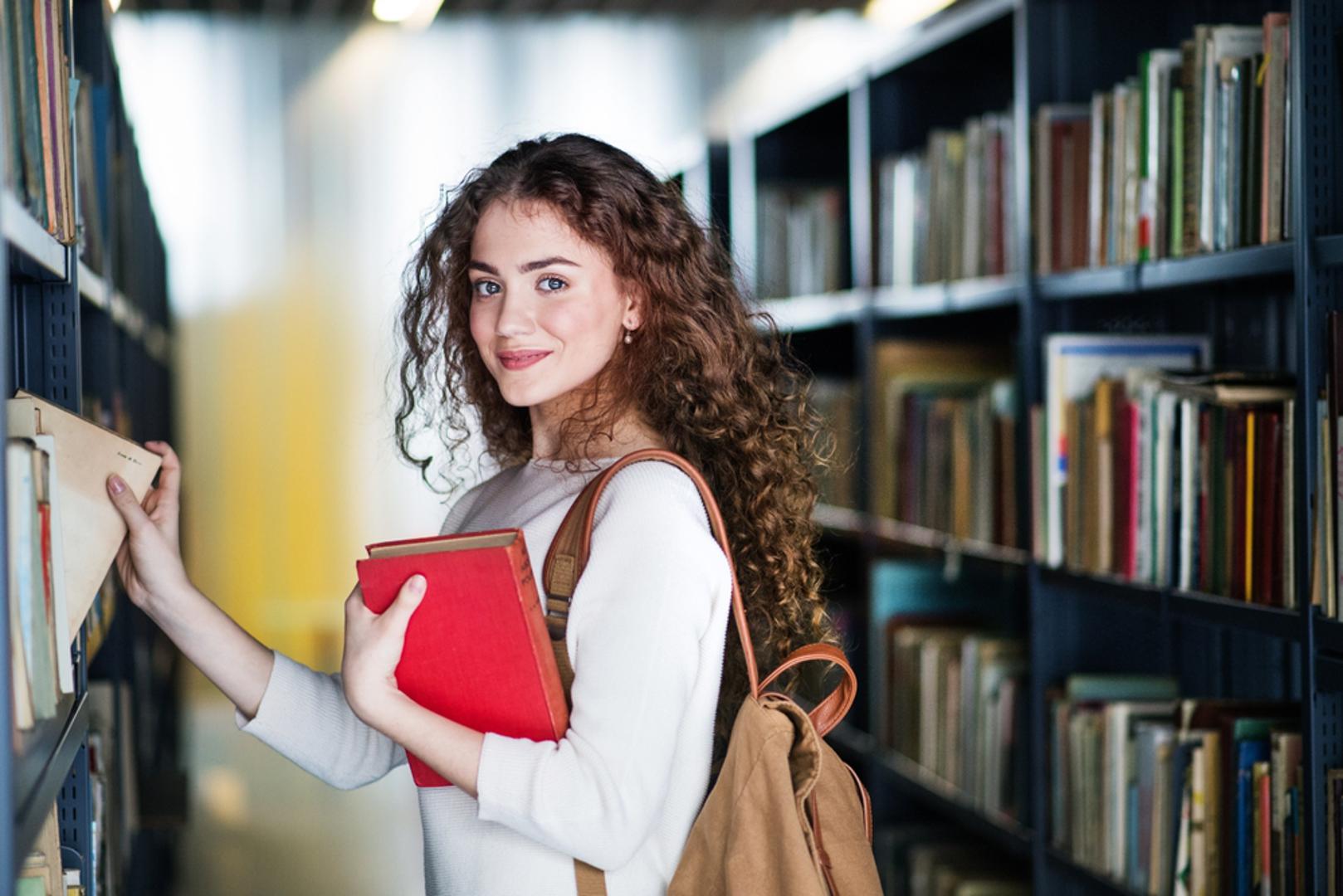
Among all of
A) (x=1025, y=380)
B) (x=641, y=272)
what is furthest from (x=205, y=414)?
(x=641, y=272)

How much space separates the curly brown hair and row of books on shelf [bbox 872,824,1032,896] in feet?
5.38

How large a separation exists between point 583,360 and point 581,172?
0.19 metres

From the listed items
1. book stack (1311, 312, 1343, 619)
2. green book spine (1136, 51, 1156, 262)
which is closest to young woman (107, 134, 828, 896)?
book stack (1311, 312, 1343, 619)

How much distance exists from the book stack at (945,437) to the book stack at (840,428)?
166 mm

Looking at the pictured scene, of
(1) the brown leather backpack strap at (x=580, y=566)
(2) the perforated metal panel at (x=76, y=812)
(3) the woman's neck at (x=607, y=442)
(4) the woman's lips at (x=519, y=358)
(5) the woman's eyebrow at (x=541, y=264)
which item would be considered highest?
(5) the woman's eyebrow at (x=541, y=264)

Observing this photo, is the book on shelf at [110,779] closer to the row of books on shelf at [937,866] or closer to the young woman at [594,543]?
the young woman at [594,543]

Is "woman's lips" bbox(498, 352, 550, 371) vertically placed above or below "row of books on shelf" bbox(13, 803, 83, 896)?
above

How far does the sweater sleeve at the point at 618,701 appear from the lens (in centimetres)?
127

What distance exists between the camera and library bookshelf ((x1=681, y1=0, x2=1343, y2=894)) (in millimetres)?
1798

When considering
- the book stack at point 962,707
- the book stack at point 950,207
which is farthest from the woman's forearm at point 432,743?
the book stack at point 950,207

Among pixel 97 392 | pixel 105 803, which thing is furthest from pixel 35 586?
pixel 97 392

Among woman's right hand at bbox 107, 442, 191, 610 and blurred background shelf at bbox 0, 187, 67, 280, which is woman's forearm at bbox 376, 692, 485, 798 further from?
blurred background shelf at bbox 0, 187, 67, 280

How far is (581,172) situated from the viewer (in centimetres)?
147

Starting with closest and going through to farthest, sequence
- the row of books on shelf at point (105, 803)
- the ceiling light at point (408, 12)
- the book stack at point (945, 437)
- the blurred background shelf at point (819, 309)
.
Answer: the row of books on shelf at point (105, 803), the book stack at point (945, 437), the blurred background shelf at point (819, 309), the ceiling light at point (408, 12)
